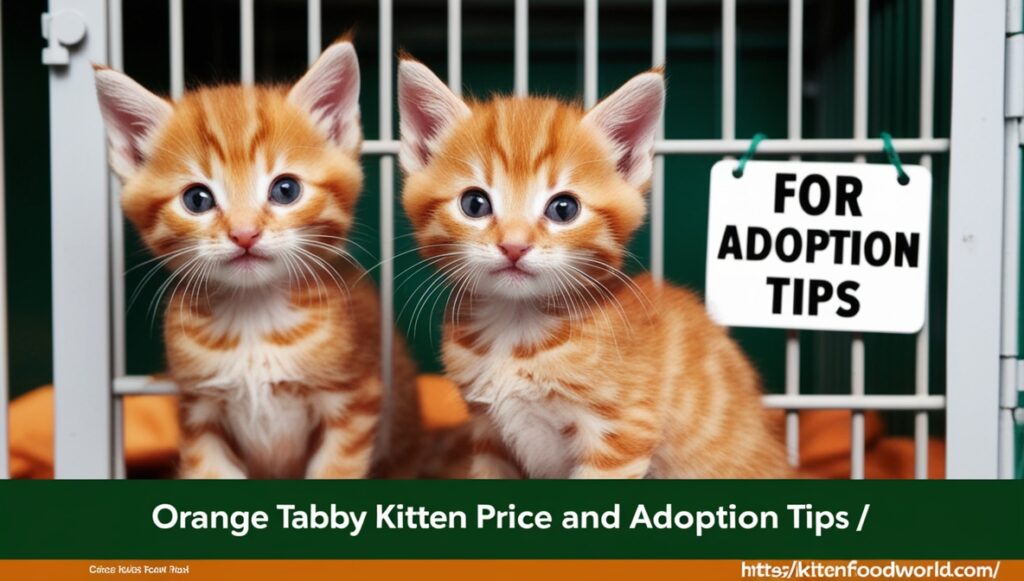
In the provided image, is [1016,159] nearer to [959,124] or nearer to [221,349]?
[959,124]

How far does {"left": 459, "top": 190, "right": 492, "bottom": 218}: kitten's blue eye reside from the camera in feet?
3.14

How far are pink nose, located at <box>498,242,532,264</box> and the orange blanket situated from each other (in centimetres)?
46

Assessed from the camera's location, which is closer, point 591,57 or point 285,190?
point 285,190

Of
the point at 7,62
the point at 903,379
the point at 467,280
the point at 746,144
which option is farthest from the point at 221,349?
the point at 903,379

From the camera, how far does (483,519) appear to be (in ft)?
3.04

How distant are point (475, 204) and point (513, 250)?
0.09 metres

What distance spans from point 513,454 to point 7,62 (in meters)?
1.21

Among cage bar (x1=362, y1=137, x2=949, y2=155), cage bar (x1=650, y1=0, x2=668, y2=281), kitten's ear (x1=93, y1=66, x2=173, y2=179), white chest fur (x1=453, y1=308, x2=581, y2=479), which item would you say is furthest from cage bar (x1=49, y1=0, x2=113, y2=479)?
cage bar (x1=650, y1=0, x2=668, y2=281)

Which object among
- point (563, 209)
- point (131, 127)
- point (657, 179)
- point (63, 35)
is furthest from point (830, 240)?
point (63, 35)

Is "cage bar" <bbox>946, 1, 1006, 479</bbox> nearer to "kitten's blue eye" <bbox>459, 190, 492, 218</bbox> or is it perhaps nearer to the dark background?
the dark background

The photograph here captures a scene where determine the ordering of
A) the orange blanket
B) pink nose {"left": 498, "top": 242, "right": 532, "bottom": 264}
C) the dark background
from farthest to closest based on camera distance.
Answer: the dark background < the orange blanket < pink nose {"left": 498, "top": 242, "right": 532, "bottom": 264}

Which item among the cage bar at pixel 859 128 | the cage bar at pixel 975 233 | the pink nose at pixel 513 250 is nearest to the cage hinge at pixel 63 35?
the pink nose at pixel 513 250

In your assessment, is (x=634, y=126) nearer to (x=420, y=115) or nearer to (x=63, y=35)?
(x=420, y=115)

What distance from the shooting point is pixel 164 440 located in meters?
1.47
